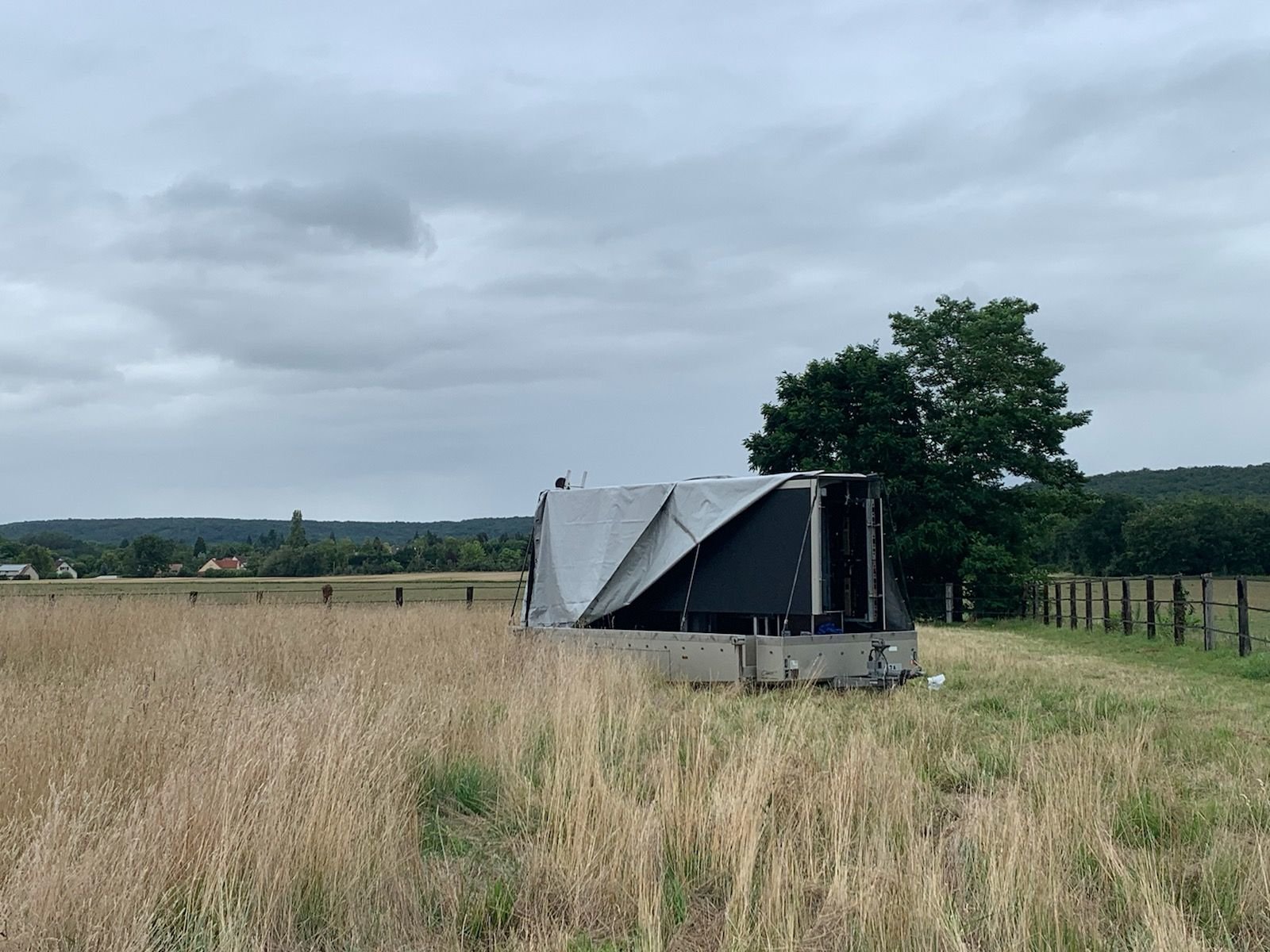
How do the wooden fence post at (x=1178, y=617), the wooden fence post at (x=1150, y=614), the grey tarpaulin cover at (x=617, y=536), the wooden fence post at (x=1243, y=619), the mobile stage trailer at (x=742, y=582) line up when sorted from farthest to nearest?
the wooden fence post at (x=1150, y=614) → the wooden fence post at (x=1178, y=617) → the wooden fence post at (x=1243, y=619) → the grey tarpaulin cover at (x=617, y=536) → the mobile stage trailer at (x=742, y=582)

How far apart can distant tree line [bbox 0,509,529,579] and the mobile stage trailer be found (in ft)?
203

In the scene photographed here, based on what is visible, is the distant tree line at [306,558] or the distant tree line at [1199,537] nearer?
the distant tree line at [1199,537]

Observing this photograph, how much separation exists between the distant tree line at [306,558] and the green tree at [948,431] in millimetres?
41910

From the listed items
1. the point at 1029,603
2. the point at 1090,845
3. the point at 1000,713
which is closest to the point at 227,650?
the point at 1000,713

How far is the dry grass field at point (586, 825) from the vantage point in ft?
13.5

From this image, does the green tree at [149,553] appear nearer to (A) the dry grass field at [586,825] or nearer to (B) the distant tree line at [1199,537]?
(B) the distant tree line at [1199,537]

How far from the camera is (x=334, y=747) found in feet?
18.0

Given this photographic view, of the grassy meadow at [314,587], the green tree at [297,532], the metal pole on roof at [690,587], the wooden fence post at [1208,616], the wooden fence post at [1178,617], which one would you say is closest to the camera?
the metal pole on roof at [690,587]

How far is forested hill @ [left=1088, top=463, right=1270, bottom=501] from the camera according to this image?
68.4 m

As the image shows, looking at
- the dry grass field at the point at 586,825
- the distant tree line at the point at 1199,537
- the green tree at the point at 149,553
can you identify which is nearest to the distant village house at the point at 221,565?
the green tree at the point at 149,553

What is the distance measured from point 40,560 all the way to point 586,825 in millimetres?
88890

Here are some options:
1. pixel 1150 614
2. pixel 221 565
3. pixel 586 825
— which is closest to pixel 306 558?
pixel 221 565

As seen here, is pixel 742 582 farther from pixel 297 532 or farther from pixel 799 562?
pixel 297 532

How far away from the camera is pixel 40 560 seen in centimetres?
8181
